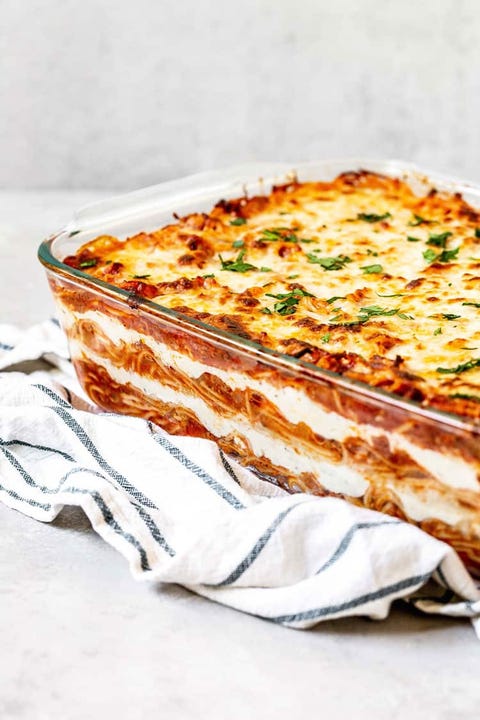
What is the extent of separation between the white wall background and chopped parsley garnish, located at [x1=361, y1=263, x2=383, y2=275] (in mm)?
2653

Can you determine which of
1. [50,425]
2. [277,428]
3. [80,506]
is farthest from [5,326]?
[277,428]

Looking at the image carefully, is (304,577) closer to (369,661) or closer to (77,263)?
(369,661)

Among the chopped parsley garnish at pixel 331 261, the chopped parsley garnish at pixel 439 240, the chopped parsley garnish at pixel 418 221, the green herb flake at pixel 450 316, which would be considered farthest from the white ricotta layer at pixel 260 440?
the chopped parsley garnish at pixel 418 221

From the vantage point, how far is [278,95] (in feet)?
18.1

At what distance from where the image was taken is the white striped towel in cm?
209

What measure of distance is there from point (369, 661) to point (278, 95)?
396 centimetres

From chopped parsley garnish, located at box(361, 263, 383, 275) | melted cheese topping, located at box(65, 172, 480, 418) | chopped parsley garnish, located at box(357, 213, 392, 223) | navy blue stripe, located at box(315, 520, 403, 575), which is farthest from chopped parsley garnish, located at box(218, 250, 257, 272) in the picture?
navy blue stripe, located at box(315, 520, 403, 575)

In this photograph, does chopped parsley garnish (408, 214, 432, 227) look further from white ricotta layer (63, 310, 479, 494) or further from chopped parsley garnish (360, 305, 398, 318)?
white ricotta layer (63, 310, 479, 494)

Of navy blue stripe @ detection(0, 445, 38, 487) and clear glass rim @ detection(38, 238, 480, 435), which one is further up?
clear glass rim @ detection(38, 238, 480, 435)

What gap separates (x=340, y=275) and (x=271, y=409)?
671 mm

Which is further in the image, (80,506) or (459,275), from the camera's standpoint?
(459,275)

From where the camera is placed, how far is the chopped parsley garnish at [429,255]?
120 inches

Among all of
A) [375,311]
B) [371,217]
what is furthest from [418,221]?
[375,311]

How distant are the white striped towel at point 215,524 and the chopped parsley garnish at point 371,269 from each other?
750mm
